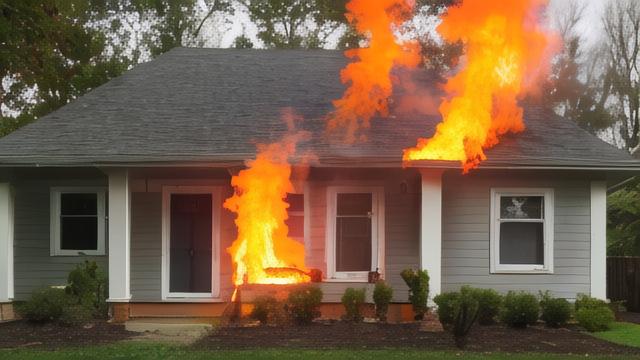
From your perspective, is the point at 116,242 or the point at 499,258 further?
the point at 499,258

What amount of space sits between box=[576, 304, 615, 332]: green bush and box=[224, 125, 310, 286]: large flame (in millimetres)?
4773

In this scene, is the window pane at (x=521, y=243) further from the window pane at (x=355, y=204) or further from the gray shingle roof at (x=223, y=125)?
the window pane at (x=355, y=204)

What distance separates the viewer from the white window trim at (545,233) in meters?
14.3

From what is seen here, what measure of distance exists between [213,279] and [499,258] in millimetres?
5529

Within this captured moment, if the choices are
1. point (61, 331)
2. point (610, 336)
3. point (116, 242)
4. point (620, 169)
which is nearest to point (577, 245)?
point (620, 169)

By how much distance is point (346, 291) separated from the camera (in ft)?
42.3

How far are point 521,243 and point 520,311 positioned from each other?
2.10m

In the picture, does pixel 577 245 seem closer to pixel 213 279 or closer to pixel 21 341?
pixel 213 279

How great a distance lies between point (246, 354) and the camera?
31.6ft

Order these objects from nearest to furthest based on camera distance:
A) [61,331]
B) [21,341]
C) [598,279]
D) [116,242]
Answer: [21,341]
[61,331]
[116,242]
[598,279]

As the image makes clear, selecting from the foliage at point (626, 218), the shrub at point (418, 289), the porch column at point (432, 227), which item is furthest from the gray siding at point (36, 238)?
the foliage at point (626, 218)

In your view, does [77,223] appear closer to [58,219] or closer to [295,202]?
[58,219]

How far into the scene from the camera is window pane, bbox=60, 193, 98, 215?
15.1 metres

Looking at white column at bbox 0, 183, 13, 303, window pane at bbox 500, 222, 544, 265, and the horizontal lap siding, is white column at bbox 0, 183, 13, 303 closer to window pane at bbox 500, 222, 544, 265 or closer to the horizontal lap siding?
the horizontal lap siding
